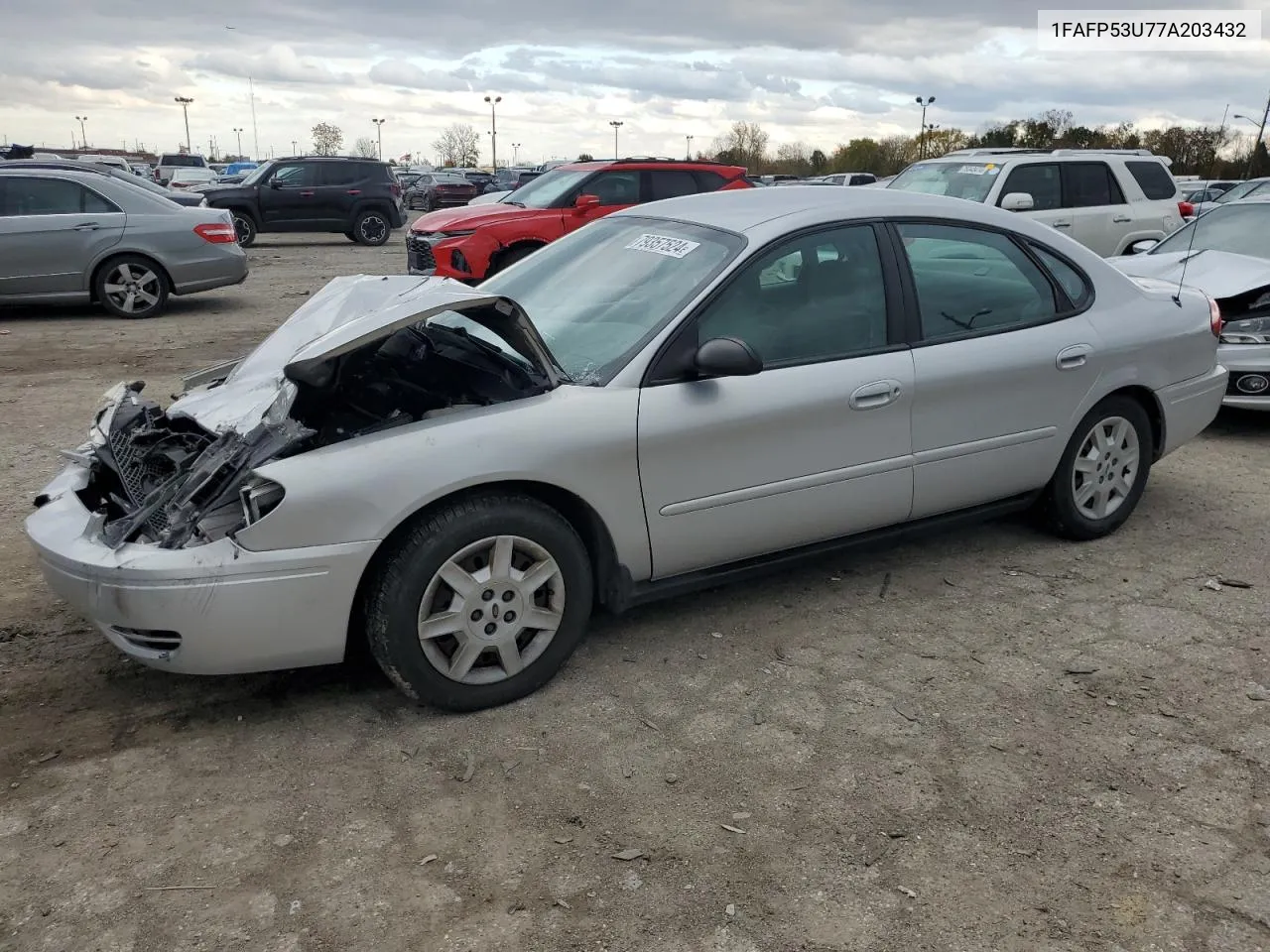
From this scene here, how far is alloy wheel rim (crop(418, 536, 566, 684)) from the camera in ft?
10.5

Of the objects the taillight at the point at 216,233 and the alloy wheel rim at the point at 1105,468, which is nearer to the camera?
the alloy wheel rim at the point at 1105,468

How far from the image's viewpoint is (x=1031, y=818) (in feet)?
9.27

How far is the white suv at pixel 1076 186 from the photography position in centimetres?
1012

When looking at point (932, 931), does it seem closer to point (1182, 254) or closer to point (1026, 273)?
point (1026, 273)

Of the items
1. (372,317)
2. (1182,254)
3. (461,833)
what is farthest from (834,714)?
(1182,254)

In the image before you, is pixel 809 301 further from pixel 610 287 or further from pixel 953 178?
pixel 953 178

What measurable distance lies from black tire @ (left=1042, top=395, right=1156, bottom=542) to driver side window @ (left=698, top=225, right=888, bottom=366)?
123 centimetres

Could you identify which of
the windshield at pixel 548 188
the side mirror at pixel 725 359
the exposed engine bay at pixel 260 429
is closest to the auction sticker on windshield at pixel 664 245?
the side mirror at pixel 725 359

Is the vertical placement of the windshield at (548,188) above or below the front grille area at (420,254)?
above

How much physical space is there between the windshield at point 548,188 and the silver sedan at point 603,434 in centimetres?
728

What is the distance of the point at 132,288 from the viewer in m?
11.2

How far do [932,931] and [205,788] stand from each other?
2028 millimetres

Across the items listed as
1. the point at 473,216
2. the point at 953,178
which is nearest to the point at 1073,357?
the point at 953,178

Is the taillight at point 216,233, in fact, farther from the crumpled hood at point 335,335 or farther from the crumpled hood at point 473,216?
the crumpled hood at point 335,335
